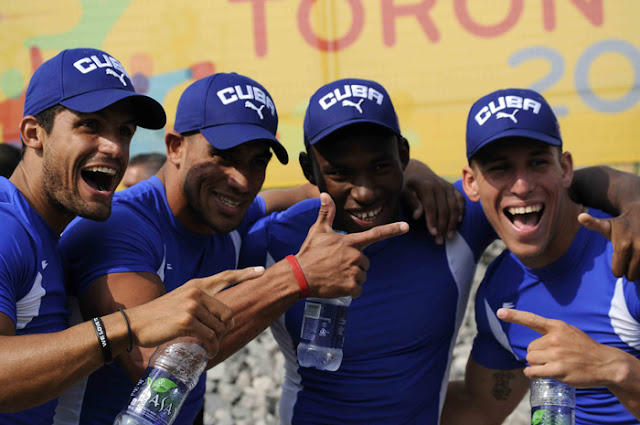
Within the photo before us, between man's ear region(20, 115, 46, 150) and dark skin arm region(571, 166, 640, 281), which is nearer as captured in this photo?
dark skin arm region(571, 166, 640, 281)

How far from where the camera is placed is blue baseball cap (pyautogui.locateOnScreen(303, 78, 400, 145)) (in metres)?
3.90

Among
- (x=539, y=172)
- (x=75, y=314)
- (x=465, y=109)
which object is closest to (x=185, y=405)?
(x=75, y=314)

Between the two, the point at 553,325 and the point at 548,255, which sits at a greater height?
the point at 548,255

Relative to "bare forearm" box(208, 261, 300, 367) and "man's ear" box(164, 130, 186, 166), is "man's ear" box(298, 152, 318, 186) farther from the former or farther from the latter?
"bare forearm" box(208, 261, 300, 367)

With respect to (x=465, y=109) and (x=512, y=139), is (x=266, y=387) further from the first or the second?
(x=512, y=139)

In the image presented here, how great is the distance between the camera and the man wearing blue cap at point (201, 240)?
11.0 feet

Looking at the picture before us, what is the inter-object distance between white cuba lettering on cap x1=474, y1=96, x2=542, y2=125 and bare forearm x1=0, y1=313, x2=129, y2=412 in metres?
2.07

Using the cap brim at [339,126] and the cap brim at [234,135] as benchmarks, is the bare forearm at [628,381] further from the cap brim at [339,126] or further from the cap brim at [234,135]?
the cap brim at [234,135]

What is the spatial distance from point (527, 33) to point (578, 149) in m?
1.08

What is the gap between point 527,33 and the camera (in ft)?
20.9

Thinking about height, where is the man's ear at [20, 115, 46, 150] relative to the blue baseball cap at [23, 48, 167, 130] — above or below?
below

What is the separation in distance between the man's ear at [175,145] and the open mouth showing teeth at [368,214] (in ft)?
3.19

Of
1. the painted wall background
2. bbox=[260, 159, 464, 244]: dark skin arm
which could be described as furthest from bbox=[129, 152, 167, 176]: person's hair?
bbox=[260, 159, 464, 244]: dark skin arm

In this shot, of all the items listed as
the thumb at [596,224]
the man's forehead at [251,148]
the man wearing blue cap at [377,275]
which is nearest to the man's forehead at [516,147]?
the man wearing blue cap at [377,275]
